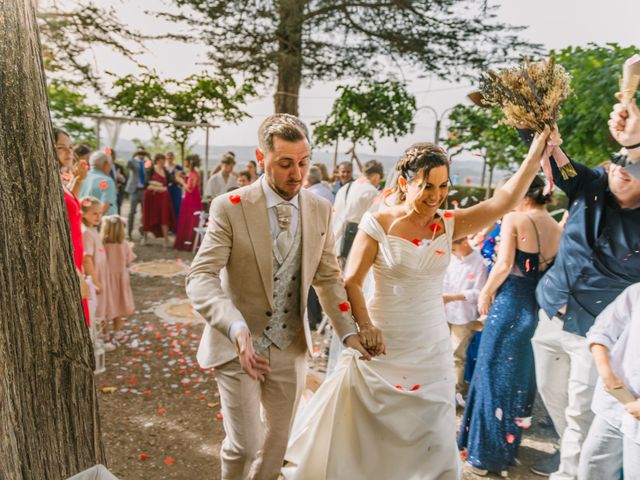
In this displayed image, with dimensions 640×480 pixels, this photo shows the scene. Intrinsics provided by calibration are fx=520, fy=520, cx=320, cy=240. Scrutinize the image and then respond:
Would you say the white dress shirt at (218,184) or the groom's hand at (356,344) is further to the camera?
the white dress shirt at (218,184)

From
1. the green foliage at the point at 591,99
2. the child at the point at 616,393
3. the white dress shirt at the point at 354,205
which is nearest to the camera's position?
the child at the point at 616,393

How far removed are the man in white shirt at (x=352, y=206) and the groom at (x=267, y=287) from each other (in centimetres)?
322

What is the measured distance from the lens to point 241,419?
253 centimetres

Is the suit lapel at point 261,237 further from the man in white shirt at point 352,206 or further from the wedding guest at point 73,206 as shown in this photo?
the man in white shirt at point 352,206

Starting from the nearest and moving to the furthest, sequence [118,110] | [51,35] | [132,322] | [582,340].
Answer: [582,340] → [132,322] → [51,35] → [118,110]

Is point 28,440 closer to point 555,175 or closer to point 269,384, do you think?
point 269,384

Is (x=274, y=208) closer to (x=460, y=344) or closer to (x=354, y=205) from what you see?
(x=460, y=344)

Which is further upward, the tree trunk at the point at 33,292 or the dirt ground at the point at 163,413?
the tree trunk at the point at 33,292

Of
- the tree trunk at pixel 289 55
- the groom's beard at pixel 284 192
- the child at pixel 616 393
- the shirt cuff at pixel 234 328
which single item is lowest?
the child at pixel 616 393

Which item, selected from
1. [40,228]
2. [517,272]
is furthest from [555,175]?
[40,228]

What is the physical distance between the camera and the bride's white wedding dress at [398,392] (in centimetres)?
287

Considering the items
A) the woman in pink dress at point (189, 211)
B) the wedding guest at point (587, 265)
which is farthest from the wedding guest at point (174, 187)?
the wedding guest at point (587, 265)

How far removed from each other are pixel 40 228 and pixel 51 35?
8.38 metres

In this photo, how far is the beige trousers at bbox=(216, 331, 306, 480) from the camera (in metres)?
2.54
